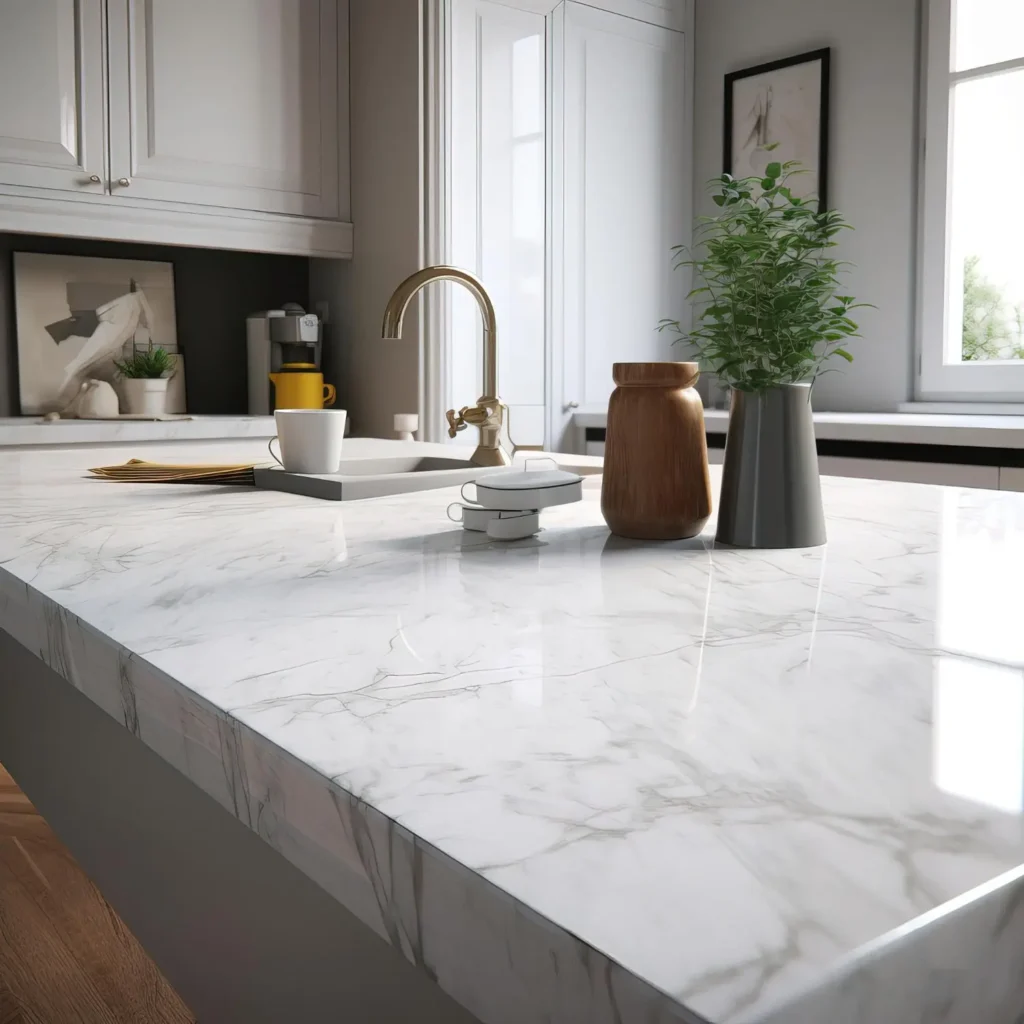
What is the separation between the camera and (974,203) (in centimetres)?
306

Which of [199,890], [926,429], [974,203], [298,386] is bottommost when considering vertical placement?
[199,890]

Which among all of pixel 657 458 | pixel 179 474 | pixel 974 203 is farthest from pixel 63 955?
pixel 974 203

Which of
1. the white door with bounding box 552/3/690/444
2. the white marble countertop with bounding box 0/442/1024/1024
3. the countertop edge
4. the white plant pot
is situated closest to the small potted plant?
the white plant pot

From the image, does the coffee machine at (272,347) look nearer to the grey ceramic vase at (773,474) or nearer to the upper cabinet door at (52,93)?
the upper cabinet door at (52,93)

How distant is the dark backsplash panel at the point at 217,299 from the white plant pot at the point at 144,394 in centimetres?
29

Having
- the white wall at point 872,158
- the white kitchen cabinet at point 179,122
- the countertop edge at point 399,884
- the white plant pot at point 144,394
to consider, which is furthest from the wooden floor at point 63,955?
the white wall at point 872,158

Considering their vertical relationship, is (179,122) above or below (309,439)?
above

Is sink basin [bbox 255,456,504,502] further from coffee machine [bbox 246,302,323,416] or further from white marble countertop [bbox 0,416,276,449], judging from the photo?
coffee machine [bbox 246,302,323,416]

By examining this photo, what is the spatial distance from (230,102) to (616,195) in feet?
4.14

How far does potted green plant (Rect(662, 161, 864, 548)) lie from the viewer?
79 cm

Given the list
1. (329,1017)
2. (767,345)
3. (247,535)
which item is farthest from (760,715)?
(247,535)

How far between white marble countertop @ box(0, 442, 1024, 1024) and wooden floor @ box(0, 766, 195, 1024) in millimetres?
1027

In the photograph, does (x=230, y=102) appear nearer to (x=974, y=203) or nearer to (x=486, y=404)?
(x=486, y=404)

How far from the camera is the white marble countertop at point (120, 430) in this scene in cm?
277
